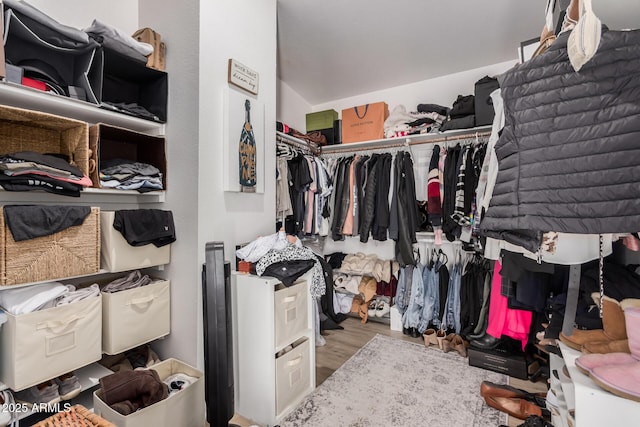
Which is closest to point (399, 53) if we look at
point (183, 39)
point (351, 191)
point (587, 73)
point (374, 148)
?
point (374, 148)

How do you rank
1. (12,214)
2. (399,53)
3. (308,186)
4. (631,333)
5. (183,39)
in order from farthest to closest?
(308,186) → (399,53) → (183,39) → (12,214) → (631,333)

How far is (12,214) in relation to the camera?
1.22m

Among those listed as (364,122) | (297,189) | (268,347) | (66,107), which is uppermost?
(364,122)

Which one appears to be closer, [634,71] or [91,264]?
[634,71]

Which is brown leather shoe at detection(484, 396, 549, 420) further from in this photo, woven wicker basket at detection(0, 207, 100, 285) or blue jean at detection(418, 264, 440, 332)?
woven wicker basket at detection(0, 207, 100, 285)

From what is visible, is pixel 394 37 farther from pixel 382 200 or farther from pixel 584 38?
pixel 584 38

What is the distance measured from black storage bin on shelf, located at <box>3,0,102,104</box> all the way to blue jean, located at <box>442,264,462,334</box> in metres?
2.89

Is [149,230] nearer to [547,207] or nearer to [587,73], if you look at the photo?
[547,207]

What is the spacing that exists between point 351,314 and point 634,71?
307 cm

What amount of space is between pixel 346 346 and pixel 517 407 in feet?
4.21

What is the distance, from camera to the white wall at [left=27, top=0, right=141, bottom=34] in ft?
5.34

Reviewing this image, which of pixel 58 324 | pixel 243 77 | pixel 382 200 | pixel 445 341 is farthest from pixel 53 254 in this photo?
pixel 445 341

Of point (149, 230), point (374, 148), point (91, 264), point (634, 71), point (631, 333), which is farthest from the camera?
point (374, 148)

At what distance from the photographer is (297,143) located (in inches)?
121
